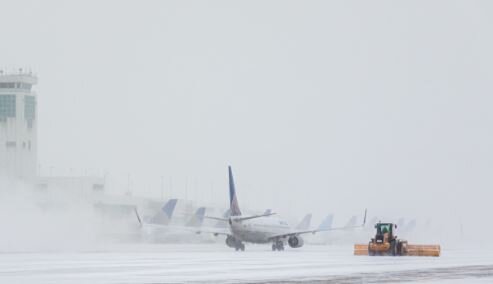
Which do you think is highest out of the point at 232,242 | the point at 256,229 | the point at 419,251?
the point at 256,229

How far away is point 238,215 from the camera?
129125 millimetres

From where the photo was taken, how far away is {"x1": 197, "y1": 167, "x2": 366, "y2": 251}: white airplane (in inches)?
4904

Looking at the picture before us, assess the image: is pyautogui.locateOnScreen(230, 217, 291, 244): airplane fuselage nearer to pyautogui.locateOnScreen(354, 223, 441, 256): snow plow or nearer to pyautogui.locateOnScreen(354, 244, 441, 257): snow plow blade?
pyautogui.locateOnScreen(354, 244, 441, 257): snow plow blade

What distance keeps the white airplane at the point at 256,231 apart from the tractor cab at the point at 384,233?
21.8 meters

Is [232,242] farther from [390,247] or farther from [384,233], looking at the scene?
[390,247]

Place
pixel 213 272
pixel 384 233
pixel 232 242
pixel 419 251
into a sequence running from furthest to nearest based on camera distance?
pixel 232 242
pixel 384 233
pixel 419 251
pixel 213 272

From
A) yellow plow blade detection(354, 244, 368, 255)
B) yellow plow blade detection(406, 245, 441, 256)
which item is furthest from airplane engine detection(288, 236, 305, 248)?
yellow plow blade detection(406, 245, 441, 256)

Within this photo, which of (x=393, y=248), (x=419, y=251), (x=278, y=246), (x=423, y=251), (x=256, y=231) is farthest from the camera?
(x=278, y=246)

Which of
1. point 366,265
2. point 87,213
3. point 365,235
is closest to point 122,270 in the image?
point 366,265

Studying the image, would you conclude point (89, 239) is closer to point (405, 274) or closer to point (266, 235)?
point (266, 235)

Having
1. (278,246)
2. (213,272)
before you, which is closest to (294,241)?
(278,246)

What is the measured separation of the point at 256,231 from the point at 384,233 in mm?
26651

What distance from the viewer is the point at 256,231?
413 ft

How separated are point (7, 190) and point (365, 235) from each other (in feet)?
210
